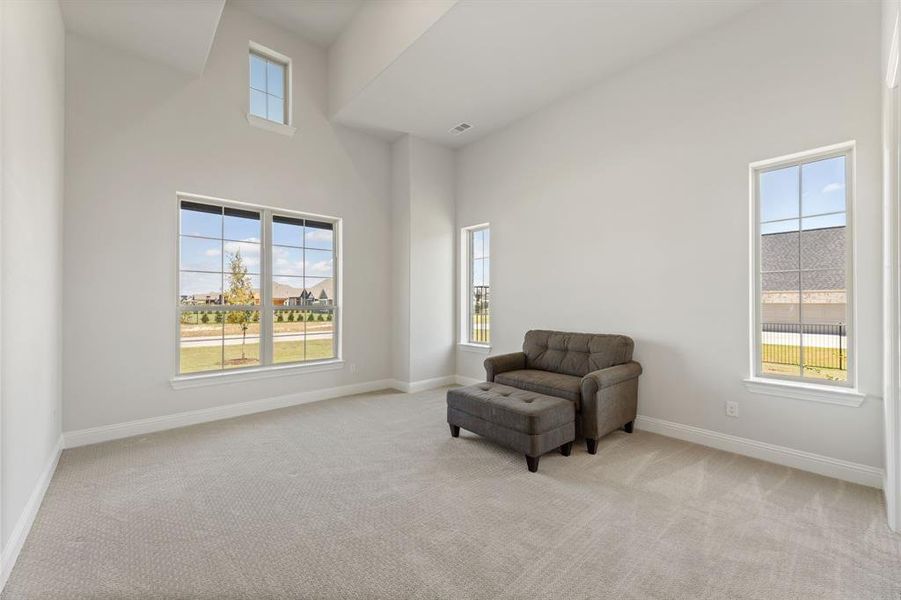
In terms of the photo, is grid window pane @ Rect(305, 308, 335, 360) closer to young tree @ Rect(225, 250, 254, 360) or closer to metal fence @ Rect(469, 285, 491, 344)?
young tree @ Rect(225, 250, 254, 360)

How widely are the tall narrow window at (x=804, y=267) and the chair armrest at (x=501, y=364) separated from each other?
2017mm

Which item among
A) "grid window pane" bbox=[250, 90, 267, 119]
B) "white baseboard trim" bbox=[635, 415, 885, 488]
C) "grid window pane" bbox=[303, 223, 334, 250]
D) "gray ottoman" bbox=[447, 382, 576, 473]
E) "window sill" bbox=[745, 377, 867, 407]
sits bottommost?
"white baseboard trim" bbox=[635, 415, 885, 488]

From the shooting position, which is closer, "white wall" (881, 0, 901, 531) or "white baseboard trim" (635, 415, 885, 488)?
"white wall" (881, 0, 901, 531)

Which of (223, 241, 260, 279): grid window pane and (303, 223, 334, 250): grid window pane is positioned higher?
(303, 223, 334, 250): grid window pane

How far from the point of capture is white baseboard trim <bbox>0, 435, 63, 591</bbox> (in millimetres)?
1791

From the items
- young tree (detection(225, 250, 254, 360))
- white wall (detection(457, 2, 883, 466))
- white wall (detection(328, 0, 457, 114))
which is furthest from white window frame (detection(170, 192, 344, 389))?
white wall (detection(457, 2, 883, 466))

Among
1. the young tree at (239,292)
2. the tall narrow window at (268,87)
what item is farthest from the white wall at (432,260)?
the young tree at (239,292)

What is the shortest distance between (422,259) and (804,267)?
3.93 metres

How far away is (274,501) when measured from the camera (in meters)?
2.50

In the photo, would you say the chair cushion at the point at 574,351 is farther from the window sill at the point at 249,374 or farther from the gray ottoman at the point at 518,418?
the window sill at the point at 249,374

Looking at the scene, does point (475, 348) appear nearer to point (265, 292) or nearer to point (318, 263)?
point (318, 263)

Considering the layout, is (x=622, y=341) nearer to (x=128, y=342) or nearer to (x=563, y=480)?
(x=563, y=480)

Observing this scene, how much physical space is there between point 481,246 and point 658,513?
4010 mm

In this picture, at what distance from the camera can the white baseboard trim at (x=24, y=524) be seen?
1.79 m
